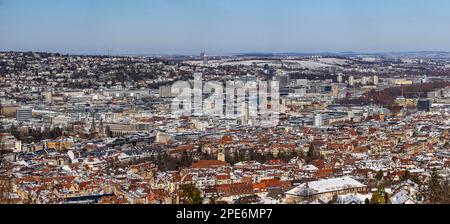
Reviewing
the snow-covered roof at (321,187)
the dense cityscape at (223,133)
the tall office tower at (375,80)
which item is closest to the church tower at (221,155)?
the dense cityscape at (223,133)

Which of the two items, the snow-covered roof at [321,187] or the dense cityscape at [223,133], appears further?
the dense cityscape at [223,133]

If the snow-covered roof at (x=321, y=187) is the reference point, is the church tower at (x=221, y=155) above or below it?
below

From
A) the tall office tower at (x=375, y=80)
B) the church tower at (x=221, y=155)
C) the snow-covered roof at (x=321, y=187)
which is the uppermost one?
the snow-covered roof at (x=321, y=187)

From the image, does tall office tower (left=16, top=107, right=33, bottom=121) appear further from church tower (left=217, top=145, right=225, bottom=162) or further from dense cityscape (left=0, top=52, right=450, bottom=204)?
church tower (left=217, top=145, right=225, bottom=162)

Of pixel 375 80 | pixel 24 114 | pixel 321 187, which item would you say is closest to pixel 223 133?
pixel 24 114

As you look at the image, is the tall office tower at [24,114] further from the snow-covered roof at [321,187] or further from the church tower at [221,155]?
the snow-covered roof at [321,187]

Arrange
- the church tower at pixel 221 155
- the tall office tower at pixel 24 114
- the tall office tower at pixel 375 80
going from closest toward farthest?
the church tower at pixel 221 155, the tall office tower at pixel 24 114, the tall office tower at pixel 375 80
